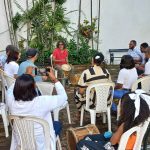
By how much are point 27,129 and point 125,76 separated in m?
2.03

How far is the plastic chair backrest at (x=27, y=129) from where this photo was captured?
9.26 ft

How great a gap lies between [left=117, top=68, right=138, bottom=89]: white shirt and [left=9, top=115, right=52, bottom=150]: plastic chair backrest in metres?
1.86

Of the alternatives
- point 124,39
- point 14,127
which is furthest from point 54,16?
→ point 14,127

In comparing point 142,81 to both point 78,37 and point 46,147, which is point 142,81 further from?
point 78,37

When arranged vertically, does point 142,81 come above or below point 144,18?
below

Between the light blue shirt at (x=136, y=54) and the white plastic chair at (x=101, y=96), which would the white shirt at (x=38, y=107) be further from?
the light blue shirt at (x=136, y=54)

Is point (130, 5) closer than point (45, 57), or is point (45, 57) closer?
point (45, 57)

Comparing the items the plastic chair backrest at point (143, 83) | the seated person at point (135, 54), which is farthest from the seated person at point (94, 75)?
the seated person at point (135, 54)

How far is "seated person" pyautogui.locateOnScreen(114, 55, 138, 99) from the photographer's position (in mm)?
4484

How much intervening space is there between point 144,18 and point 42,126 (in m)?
7.99

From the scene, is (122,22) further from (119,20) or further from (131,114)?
(131,114)

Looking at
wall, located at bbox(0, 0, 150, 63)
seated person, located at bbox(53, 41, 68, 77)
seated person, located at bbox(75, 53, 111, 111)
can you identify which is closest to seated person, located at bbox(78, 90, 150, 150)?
seated person, located at bbox(75, 53, 111, 111)

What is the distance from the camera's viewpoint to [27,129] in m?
2.87

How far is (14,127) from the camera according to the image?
2.97m
